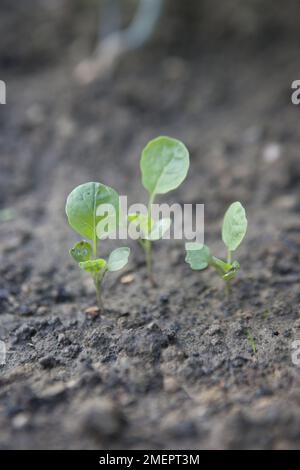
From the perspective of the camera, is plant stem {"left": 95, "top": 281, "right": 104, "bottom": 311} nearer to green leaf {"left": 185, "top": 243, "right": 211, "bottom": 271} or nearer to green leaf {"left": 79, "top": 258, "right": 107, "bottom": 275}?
green leaf {"left": 79, "top": 258, "right": 107, "bottom": 275}

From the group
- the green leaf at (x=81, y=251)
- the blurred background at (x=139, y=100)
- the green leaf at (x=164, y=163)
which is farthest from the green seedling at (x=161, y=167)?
the blurred background at (x=139, y=100)

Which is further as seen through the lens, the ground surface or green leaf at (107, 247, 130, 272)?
green leaf at (107, 247, 130, 272)

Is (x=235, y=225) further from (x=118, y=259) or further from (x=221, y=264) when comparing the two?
(x=118, y=259)

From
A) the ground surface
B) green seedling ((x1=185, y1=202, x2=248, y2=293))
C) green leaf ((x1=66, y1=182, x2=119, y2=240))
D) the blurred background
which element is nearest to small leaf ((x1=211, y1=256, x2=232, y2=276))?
green seedling ((x1=185, y1=202, x2=248, y2=293))

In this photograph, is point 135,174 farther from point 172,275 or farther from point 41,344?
point 41,344

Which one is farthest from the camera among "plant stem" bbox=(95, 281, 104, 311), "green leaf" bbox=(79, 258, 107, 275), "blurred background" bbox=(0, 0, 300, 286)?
"blurred background" bbox=(0, 0, 300, 286)
